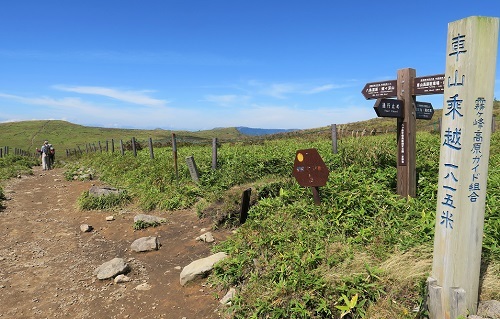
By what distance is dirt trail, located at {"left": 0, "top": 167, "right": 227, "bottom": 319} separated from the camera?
4648 mm

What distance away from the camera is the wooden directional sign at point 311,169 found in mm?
5819

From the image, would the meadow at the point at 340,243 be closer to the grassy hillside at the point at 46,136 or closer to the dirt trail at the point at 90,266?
the dirt trail at the point at 90,266

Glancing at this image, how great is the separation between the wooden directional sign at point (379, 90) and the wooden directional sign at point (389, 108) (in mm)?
260

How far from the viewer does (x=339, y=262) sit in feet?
14.0

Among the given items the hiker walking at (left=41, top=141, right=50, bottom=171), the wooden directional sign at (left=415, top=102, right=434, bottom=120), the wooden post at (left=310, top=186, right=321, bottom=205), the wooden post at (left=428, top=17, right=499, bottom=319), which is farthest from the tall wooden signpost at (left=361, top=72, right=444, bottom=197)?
the hiker walking at (left=41, top=141, right=50, bottom=171)

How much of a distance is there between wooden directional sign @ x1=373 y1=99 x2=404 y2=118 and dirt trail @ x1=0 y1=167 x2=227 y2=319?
396cm

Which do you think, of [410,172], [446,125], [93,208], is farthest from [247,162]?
[446,125]

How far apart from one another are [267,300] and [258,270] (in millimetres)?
705

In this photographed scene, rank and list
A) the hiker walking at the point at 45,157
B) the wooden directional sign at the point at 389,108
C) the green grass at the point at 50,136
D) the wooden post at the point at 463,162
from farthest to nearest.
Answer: the green grass at the point at 50,136 < the hiker walking at the point at 45,157 < the wooden directional sign at the point at 389,108 < the wooden post at the point at 463,162

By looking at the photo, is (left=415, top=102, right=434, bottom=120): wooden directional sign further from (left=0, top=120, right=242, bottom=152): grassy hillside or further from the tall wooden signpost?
(left=0, top=120, right=242, bottom=152): grassy hillside

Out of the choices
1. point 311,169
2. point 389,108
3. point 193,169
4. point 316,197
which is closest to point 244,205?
point 316,197

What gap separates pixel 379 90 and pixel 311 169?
1.98 m

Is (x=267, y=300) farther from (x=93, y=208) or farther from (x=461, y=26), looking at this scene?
(x=93, y=208)

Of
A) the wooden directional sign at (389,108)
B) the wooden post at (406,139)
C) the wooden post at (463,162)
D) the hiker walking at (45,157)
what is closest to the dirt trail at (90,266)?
the wooden post at (463,162)
